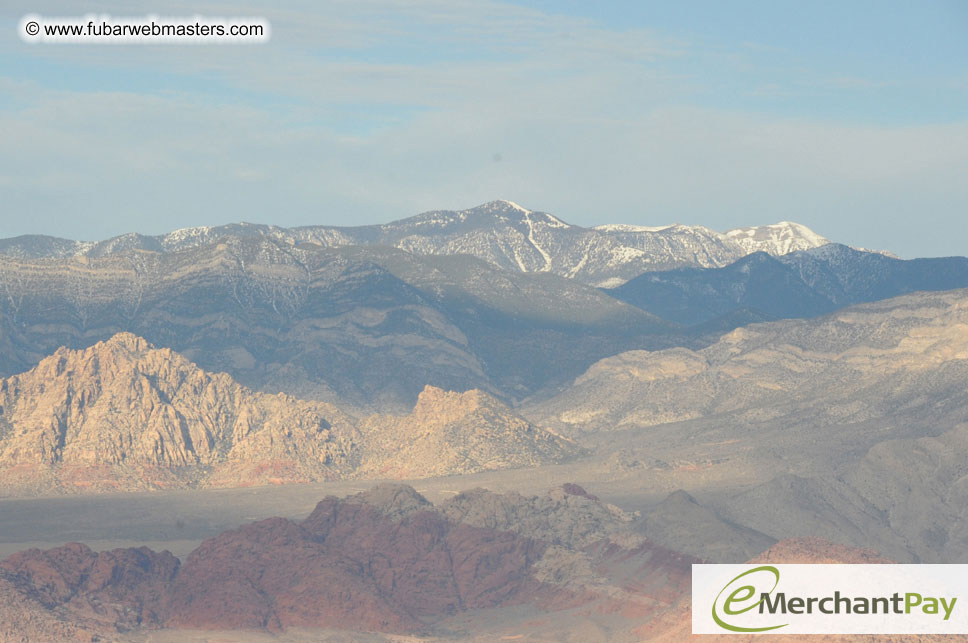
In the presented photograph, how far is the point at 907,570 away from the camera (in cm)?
13675

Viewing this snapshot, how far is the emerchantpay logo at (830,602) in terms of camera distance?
413 feet

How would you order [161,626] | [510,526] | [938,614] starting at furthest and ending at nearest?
[510,526] → [161,626] → [938,614]

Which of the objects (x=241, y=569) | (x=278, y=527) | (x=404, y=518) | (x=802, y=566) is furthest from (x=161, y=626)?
(x=802, y=566)

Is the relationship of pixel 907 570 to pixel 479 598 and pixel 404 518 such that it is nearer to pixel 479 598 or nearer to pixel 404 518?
pixel 479 598

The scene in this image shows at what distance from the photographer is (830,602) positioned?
12794 cm

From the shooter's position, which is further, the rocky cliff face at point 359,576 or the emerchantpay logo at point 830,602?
the rocky cliff face at point 359,576

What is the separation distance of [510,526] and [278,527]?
2510 cm

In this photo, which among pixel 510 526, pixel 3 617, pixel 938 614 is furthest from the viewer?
pixel 510 526

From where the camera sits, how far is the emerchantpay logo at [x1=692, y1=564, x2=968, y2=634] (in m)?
126

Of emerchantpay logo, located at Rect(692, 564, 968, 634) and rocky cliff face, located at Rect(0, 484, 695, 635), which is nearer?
emerchantpay logo, located at Rect(692, 564, 968, 634)

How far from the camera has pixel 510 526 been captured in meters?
194

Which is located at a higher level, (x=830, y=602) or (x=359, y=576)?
(x=359, y=576)

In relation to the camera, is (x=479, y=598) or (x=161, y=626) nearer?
(x=161, y=626)

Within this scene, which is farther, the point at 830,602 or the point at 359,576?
the point at 359,576
